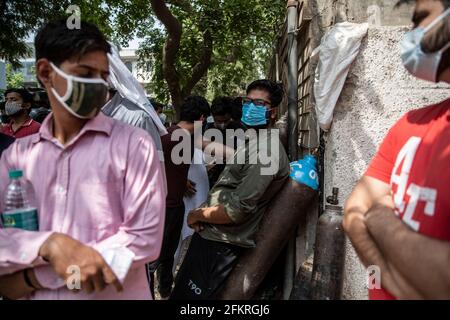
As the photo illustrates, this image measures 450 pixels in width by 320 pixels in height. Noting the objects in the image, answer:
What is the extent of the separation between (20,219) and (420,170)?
1433mm

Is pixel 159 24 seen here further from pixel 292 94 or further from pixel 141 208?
pixel 141 208

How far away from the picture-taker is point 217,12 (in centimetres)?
797

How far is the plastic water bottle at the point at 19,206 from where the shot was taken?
143 centimetres

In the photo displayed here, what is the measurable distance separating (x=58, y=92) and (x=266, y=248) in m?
2.01

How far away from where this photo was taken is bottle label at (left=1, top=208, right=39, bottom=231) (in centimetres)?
142

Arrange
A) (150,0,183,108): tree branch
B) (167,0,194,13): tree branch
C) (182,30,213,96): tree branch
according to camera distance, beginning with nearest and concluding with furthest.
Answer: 1. (150,0,183,108): tree branch
2. (167,0,194,13): tree branch
3. (182,30,213,96): tree branch

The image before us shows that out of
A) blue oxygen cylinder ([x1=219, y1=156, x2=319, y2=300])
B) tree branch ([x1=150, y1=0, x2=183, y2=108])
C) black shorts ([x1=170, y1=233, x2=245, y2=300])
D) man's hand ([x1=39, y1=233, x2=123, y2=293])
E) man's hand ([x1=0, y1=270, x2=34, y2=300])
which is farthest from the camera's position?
tree branch ([x1=150, y1=0, x2=183, y2=108])

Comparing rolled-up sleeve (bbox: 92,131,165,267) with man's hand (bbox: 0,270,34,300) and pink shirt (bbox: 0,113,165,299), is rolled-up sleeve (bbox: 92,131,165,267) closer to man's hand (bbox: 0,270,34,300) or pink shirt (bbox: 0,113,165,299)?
pink shirt (bbox: 0,113,165,299)

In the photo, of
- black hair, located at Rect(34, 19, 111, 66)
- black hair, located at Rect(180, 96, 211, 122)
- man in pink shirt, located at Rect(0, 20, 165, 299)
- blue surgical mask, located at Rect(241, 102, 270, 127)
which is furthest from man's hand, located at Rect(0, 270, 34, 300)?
black hair, located at Rect(180, 96, 211, 122)

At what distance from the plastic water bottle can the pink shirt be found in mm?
29

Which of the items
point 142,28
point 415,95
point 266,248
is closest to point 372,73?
point 415,95

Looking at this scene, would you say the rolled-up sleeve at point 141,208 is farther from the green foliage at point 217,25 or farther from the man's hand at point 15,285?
the green foliage at point 217,25

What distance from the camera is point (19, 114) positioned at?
466 cm

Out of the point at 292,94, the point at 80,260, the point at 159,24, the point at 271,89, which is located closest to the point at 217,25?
the point at 159,24
